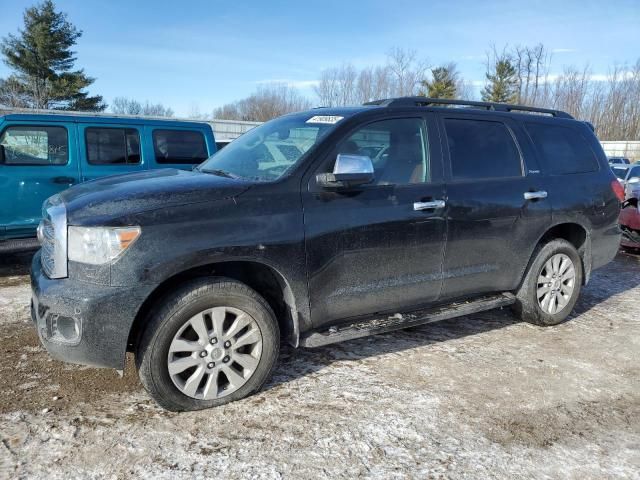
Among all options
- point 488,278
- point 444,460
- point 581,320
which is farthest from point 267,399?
point 581,320

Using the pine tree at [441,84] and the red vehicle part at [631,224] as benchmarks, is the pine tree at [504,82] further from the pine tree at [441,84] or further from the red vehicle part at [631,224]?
the red vehicle part at [631,224]

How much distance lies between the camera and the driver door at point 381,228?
3389mm

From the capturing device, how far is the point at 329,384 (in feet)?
11.8

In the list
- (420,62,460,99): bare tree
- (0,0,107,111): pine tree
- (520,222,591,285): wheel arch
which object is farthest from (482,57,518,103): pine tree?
(520,222,591,285): wheel arch

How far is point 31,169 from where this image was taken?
21.3 ft

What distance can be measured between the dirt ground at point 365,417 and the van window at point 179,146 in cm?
357

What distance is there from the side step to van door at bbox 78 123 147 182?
4.50m

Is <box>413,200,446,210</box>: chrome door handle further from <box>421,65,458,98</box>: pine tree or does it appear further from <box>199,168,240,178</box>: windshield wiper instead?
<box>421,65,458,98</box>: pine tree

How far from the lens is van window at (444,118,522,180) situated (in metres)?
4.08

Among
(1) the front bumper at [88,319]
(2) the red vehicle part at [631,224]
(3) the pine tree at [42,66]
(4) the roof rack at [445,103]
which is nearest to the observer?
(1) the front bumper at [88,319]

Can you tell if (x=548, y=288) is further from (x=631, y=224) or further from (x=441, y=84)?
(x=441, y=84)

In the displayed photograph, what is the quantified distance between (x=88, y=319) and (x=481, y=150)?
313cm

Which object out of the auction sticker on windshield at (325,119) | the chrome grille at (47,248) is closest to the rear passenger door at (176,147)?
the auction sticker on windshield at (325,119)

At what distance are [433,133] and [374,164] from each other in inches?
24.7
